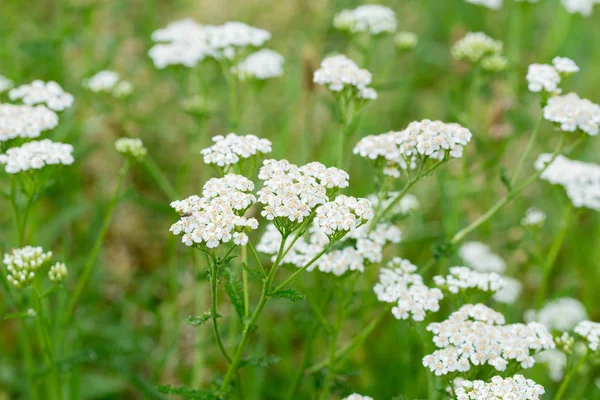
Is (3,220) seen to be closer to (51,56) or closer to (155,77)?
(51,56)

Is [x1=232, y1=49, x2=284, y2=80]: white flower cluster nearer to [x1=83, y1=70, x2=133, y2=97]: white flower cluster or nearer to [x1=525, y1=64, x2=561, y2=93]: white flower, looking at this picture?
[x1=83, y1=70, x2=133, y2=97]: white flower cluster

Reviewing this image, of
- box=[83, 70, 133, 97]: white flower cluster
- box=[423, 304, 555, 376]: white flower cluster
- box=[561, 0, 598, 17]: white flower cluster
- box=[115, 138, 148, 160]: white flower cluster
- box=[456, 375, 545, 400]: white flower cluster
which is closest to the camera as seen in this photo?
box=[456, 375, 545, 400]: white flower cluster

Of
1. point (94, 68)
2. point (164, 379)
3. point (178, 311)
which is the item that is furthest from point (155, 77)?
point (164, 379)

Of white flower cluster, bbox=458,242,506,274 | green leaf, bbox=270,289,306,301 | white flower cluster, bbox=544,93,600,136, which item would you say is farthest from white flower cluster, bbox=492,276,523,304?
green leaf, bbox=270,289,306,301

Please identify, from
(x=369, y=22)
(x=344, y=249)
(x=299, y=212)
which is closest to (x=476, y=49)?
(x=369, y=22)

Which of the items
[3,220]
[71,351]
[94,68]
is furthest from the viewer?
[3,220]

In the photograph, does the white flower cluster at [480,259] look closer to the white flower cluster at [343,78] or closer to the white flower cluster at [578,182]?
the white flower cluster at [578,182]
